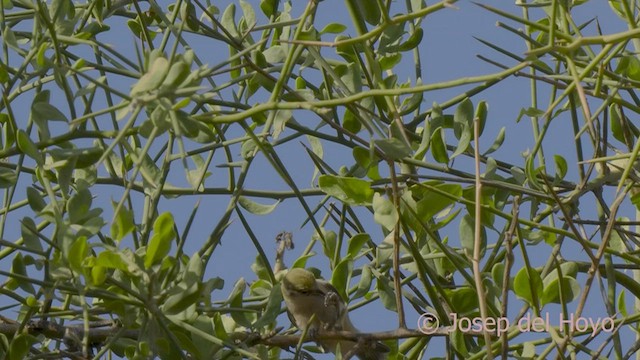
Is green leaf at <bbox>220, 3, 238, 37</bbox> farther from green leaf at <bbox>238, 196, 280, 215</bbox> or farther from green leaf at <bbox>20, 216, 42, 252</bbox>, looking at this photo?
green leaf at <bbox>20, 216, 42, 252</bbox>

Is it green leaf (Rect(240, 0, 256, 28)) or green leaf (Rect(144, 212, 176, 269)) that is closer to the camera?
green leaf (Rect(144, 212, 176, 269))

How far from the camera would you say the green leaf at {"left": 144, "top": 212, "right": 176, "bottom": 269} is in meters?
1.15

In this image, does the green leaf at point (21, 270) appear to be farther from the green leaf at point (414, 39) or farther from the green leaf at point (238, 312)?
the green leaf at point (414, 39)

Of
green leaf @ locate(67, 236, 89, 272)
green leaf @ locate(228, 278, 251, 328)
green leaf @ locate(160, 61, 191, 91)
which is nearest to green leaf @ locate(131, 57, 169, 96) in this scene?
green leaf @ locate(160, 61, 191, 91)

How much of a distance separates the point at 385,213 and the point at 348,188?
0.09 meters

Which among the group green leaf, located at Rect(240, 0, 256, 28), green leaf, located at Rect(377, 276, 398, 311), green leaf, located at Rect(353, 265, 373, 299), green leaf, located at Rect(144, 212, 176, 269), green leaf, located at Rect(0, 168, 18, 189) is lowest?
green leaf, located at Rect(377, 276, 398, 311)

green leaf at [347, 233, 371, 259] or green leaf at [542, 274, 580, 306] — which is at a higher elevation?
green leaf at [347, 233, 371, 259]

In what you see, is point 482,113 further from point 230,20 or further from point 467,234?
point 230,20

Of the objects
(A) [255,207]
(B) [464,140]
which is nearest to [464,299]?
(B) [464,140]

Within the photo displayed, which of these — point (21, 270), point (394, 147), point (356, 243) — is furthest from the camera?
point (356, 243)

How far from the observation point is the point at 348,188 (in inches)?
51.5

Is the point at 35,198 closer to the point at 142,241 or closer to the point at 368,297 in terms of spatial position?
the point at 142,241

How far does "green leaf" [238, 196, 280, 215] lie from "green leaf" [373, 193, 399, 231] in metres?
0.34

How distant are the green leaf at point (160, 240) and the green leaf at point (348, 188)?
0.21m
